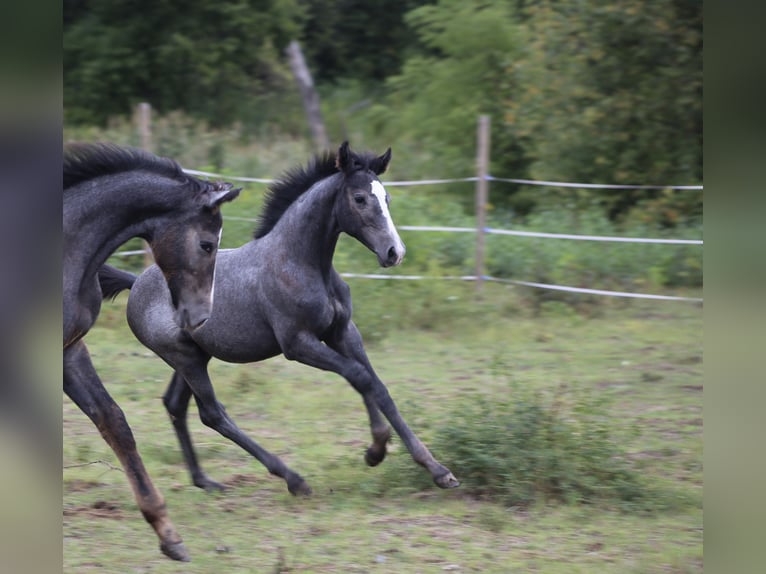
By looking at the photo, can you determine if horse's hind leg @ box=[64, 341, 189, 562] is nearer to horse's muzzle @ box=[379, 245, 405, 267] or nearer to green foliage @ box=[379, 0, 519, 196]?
horse's muzzle @ box=[379, 245, 405, 267]

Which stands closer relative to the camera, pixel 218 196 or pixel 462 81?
pixel 218 196

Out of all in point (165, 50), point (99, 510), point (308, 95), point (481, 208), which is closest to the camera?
point (99, 510)

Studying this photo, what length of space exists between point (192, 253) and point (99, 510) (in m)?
1.78

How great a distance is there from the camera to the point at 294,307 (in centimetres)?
504

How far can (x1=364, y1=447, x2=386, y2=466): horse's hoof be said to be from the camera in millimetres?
5172

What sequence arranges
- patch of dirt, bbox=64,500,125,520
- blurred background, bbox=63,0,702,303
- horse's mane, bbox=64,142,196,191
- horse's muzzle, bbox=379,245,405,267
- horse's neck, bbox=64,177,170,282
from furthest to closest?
blurred background, bbox=63,0,702,303 < horse's muzzle, bbox=379,245,405,267 < patch of dirt, bbox=64,500,125,520 < horse's mane, bbox=64,142,196,191 < horse's neck, bbox=64,177,170,282

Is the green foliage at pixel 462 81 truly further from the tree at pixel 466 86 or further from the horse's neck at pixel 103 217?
the horse's neck at pixel 103 217

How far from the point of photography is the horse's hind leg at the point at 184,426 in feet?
17.1

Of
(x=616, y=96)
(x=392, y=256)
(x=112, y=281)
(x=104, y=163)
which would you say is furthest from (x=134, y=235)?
(x=616, y=96)

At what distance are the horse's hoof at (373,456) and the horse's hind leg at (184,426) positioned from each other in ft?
2.77

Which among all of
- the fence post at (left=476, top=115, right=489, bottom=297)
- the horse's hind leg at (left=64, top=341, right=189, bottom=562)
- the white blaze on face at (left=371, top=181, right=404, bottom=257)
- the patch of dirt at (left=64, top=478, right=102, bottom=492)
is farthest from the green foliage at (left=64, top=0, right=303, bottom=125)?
the horse's hind leg at (left=64, top=341, right=189, bottom=562)

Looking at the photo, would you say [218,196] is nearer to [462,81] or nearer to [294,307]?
[294,307]

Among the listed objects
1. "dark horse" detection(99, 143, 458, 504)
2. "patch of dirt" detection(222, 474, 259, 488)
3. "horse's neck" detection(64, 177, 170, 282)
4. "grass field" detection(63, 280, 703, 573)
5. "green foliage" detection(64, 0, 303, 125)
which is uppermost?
"green foliage" detection(64, 0, 303, 125)

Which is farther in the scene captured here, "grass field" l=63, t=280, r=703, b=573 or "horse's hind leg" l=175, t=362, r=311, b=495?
"horse's hind leg" l=175, t=362, r=311, b=495
